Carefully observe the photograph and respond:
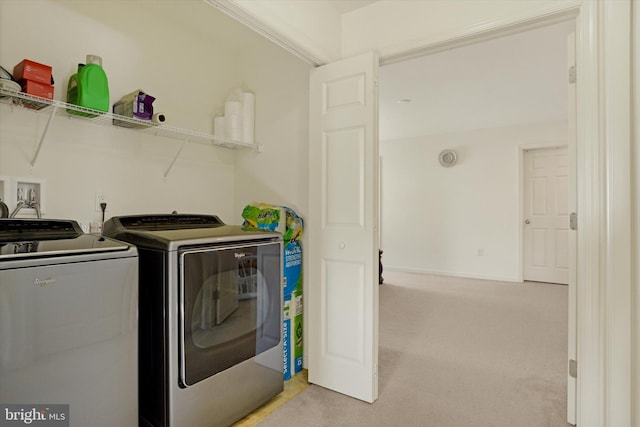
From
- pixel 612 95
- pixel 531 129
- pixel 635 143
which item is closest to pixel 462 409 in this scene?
pixel 635 143

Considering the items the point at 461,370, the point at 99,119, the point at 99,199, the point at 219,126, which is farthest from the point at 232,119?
the point at 461,370

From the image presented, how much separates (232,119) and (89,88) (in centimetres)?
96

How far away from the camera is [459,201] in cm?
567

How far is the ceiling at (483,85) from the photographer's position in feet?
9.22

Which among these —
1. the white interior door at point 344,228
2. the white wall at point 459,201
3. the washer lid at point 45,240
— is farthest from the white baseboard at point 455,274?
the washer lid at point 45,240

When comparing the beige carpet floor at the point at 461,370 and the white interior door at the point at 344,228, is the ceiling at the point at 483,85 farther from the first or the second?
the beige carpet floor at the point at 461,370

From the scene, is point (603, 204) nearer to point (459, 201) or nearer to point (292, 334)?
point (292, 334)

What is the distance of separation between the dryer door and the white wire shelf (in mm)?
904

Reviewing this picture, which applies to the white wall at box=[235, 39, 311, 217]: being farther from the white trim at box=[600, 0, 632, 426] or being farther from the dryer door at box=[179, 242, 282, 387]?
the white trim at box=[600, 0, 632, 426]

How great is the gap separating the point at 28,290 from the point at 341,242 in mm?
1459

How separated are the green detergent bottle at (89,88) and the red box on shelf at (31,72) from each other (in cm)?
13

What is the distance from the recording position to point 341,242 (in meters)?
2.06

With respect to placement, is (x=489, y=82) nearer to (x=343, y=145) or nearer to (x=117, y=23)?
(x=343, y=145)

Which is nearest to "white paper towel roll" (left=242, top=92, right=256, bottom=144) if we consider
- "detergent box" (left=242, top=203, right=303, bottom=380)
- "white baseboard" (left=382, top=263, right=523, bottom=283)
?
"detergent box" (left=242, top=203, right=303, bottom=380)
